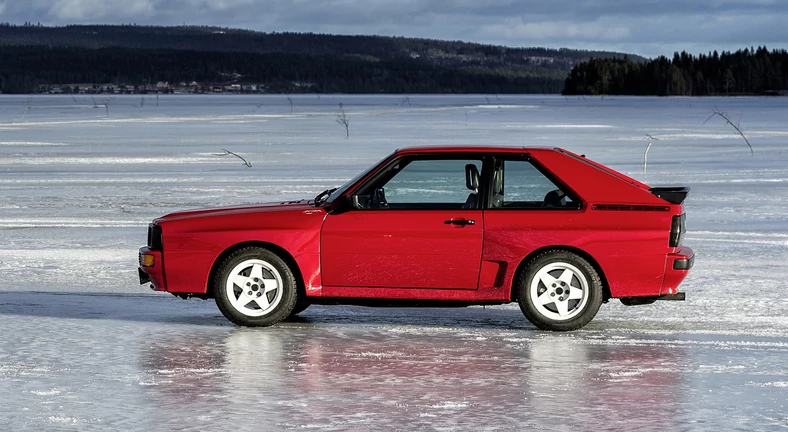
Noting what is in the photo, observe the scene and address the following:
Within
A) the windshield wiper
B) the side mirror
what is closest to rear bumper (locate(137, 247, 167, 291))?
the windshield wiper

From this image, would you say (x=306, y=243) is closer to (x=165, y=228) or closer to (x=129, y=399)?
(x=165, y=228)

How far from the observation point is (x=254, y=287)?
9961 mm

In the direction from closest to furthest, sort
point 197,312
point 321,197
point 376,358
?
point 376,358 → point 321,197 → point 197,312

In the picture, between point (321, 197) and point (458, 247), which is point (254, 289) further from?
point (458, 247)

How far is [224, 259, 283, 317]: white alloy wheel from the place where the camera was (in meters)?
9.90

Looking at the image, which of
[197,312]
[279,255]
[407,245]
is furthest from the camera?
[197,312]

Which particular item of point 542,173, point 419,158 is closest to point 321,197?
point 419,158

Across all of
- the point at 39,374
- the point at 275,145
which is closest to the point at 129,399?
the point at 39,374

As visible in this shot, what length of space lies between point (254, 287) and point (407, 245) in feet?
3.91

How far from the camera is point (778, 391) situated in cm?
756

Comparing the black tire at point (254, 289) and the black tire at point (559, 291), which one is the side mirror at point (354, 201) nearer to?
the black tire at point (254, 289)

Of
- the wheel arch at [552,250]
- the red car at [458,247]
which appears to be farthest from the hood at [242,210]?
the wheel arch at [552,250]

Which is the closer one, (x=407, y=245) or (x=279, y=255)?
(x=407, y=245)

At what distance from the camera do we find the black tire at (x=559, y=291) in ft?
31.4
